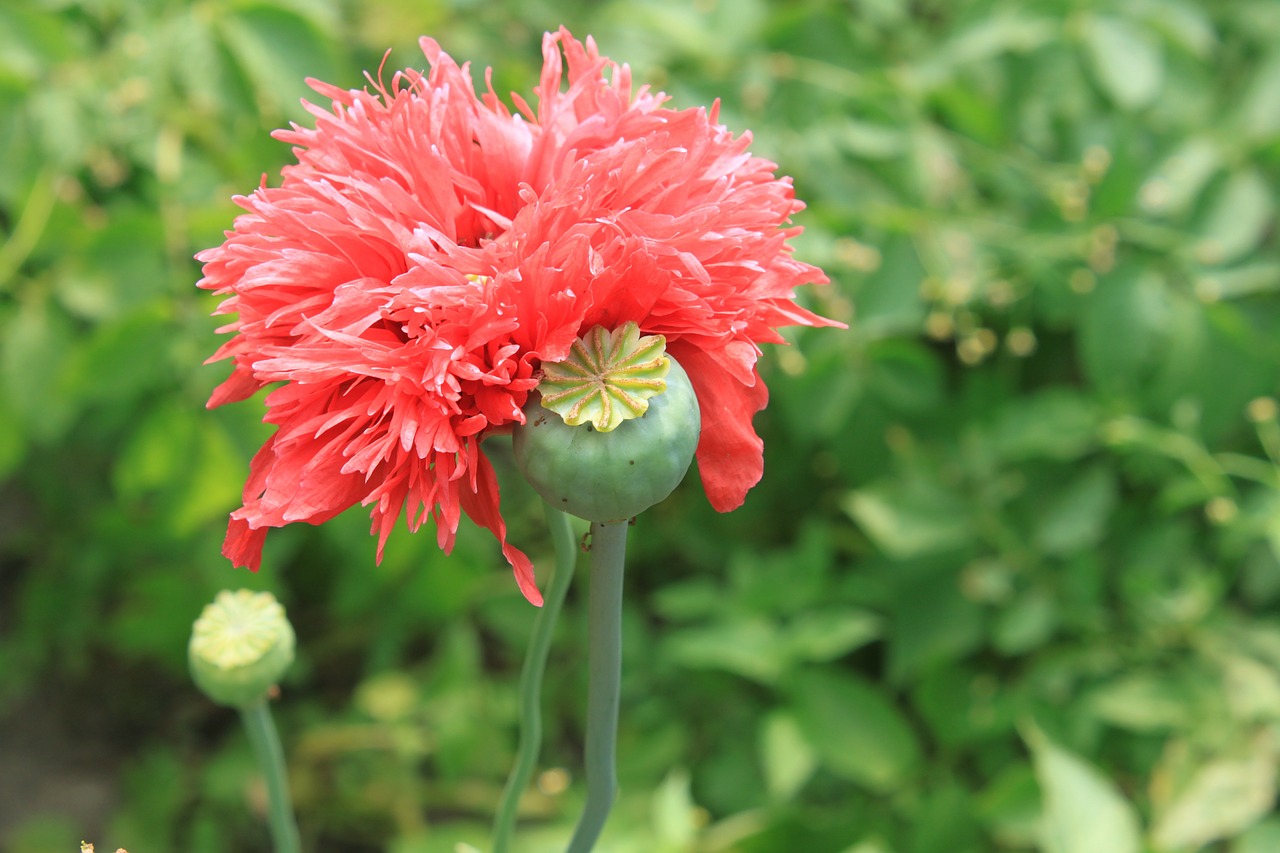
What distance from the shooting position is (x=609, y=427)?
1.76 feet

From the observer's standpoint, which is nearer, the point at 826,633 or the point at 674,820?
the point at 674,820

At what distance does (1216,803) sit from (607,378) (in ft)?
3.60

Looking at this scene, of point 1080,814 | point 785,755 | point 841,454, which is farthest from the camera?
point 841,454

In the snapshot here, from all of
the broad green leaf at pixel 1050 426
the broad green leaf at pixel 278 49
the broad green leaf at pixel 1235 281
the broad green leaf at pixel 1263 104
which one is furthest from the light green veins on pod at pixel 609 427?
the broad green leaf at pixel 1263 104

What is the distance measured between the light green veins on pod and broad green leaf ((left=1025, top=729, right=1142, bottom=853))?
834 mm

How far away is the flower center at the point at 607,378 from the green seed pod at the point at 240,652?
1.11 feet

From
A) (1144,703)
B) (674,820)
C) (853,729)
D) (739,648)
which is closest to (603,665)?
(674,820)

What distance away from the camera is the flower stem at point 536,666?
26.0 inches

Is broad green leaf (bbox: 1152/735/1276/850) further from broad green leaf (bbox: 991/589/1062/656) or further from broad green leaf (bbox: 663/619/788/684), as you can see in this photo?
broad green leaf (bbox: 663/619/788/684)

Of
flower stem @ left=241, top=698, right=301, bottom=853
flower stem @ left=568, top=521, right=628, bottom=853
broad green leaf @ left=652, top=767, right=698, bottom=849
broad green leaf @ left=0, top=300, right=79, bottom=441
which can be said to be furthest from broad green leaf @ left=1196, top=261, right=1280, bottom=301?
broad green leaf @ left=0, top=300, right=79, bottom=441

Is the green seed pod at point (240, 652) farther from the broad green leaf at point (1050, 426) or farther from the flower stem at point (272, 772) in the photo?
the broad green leaf at point (1050, 426)

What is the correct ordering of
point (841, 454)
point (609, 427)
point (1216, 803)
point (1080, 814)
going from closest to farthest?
point (609, 427)
point (1080, 814)
point (1216, 803)
point (841, 454)

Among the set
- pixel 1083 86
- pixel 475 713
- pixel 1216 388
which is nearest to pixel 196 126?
pixel 475 713

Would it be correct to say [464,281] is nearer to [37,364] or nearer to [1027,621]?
[37,364]
